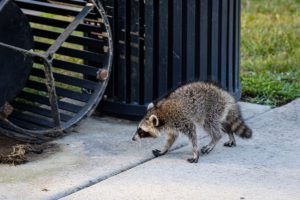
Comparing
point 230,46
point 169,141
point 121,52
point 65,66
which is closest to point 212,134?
point 169,141

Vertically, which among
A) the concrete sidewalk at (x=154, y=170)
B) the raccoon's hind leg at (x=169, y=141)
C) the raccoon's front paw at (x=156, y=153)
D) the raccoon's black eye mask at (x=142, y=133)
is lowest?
the concrete sidewalk at (x=154, y=170)

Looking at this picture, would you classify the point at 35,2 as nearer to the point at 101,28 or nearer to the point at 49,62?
the point at 101,28

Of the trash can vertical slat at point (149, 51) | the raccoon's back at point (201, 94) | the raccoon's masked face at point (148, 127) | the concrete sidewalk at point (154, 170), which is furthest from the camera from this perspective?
the trash can vertical slat at point (149, 51)

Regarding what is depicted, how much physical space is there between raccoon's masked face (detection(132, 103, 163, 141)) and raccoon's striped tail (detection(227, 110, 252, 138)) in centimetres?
61

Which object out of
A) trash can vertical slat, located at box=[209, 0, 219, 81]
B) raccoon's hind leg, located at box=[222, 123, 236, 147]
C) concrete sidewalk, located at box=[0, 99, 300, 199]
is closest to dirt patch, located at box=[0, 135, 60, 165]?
concrete sidewalk, located at box=[0, 99, 300, 199]

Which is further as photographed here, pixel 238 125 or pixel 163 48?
pixel 163 48

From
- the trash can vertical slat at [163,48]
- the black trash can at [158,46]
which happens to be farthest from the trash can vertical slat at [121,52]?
the trash can vertical slat at [163,48]

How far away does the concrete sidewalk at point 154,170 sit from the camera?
3.60 meters

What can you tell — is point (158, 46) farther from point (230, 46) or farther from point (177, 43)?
point (230, 46)

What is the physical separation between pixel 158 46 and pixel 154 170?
1311 mm

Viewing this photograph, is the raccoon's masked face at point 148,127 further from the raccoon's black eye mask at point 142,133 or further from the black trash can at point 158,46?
the black trash can at point 158,46

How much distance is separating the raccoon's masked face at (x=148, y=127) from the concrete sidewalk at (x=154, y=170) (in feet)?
0.54

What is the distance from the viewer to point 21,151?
4203mm

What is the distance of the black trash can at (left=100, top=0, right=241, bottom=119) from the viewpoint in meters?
4.82
